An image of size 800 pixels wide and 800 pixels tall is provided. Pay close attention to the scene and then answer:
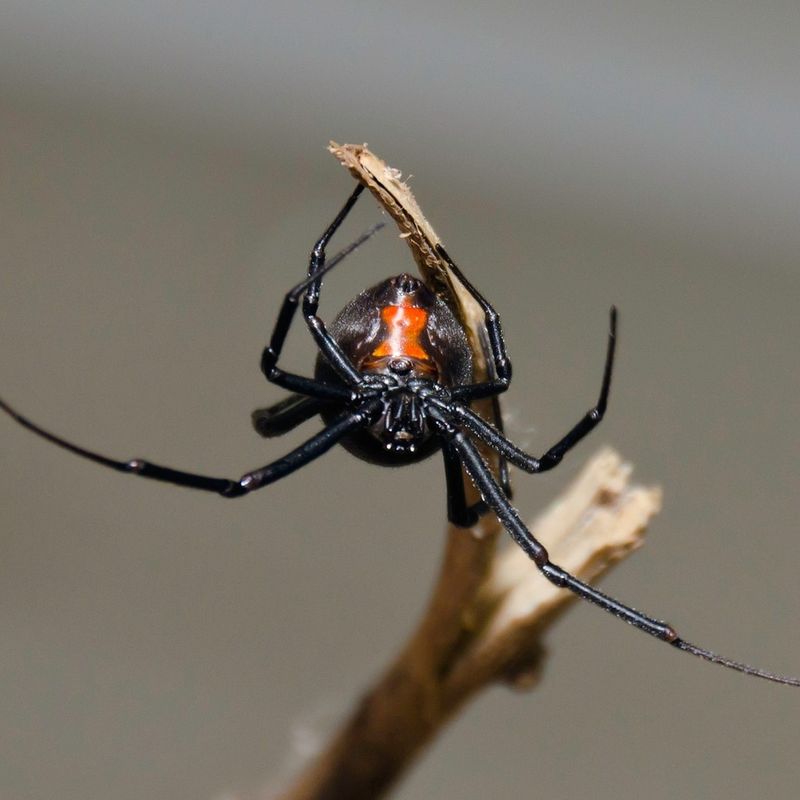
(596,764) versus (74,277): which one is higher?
(74,277)

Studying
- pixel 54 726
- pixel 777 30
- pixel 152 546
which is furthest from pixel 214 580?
pixel 777 30

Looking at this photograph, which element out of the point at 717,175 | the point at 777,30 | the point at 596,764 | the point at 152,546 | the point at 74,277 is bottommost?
the point at 152,546

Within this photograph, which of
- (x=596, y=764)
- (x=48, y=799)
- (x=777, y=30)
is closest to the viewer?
(x=48, y=799)

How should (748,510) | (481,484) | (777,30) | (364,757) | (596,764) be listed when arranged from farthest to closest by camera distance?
(777,30) < (748,510) < (596,764) < (364,757) < (481,484)

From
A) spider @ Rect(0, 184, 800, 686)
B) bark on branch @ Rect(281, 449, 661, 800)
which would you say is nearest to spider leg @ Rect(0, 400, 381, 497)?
spider @ Rect(0, 184, 800, 686)

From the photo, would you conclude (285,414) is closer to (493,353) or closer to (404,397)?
(404,397)

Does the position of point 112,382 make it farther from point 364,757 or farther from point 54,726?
point 364,757

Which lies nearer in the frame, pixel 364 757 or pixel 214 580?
pixel 364 757
